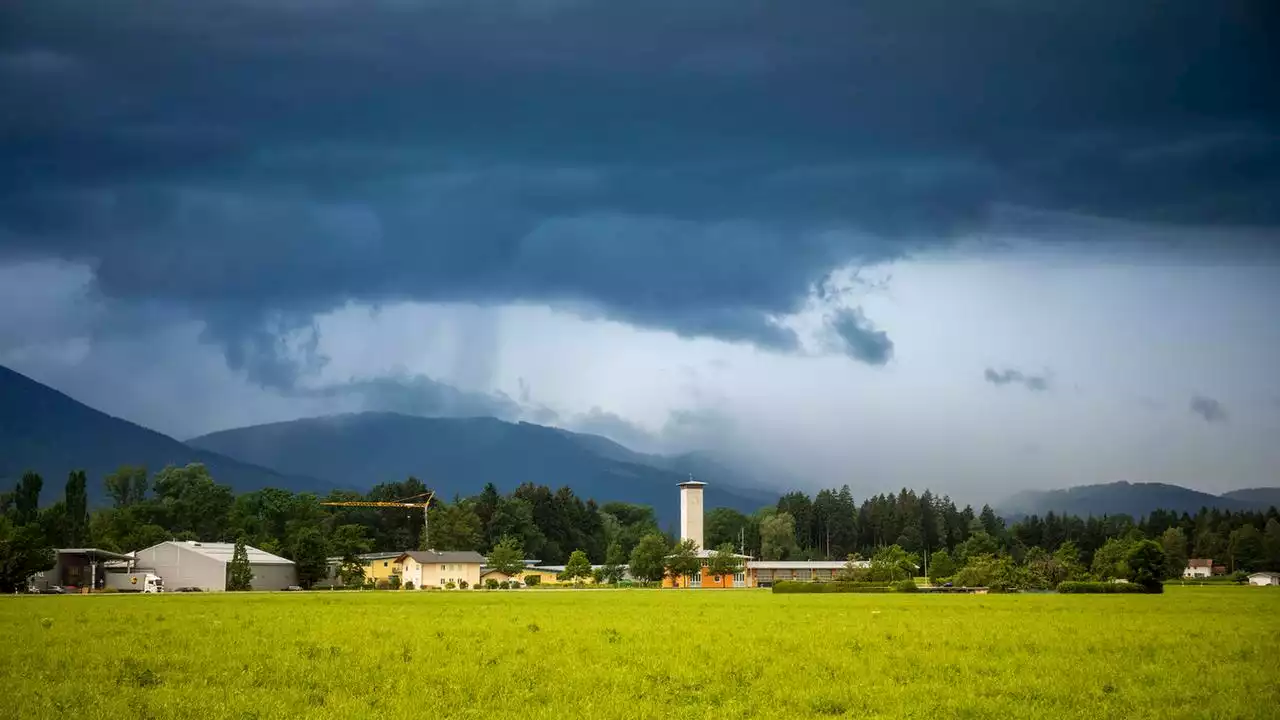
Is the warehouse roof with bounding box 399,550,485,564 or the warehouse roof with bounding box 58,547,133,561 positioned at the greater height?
the warehouse roof with bounding box 58,547,133,561

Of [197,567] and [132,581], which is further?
[197,567]

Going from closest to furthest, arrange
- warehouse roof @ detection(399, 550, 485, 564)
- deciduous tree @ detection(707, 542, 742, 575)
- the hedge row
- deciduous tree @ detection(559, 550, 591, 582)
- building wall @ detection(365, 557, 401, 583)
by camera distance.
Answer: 1. the hedge row
2. deciduous tree @ detection(559, 550, 591, 582)
3. warehouse roof @ detection(399, 550, 485, 564)
4. building wall @ detection(365, 557, 401, 583)
5. deciduous tree @ detection(707, 542, 742, 575)

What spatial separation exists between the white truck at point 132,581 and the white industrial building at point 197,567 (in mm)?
1811

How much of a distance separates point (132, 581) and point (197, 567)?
18.9 ft

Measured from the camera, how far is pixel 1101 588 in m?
86.8

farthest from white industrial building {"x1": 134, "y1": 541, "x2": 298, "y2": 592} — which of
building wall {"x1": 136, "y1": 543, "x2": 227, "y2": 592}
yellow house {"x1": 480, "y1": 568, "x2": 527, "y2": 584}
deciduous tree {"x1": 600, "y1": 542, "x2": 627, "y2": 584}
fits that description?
deciduous tree {"x1": 600, "y1": 542, "x2": 627, "y2": 584}

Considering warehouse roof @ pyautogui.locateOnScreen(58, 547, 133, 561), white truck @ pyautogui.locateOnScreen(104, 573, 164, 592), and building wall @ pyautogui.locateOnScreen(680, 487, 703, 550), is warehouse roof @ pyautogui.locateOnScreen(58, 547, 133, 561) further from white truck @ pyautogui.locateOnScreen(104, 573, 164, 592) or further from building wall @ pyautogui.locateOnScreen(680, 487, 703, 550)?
building wall @ pyautogui.locateOnScreen(680, 487, 703, 550)

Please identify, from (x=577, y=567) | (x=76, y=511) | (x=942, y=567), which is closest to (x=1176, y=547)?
(x=942, y=567)

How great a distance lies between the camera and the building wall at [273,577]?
383ft

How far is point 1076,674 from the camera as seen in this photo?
26.1 m

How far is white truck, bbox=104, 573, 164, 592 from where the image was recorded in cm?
10694

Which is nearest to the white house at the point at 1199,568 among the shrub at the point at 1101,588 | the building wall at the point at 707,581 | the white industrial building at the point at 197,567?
the building wall at the point at 707,581

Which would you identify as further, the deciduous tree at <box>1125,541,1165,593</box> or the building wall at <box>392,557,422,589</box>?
the building wall at <box>392,557,422,589</box>

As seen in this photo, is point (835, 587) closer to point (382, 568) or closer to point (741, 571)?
point (741, 571)
